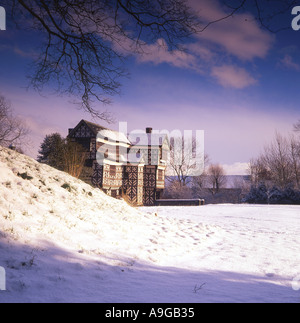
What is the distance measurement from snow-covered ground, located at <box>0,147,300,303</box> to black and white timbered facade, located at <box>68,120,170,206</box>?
1893 centimetres

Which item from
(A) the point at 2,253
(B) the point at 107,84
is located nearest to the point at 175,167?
(B) the point at 107,84

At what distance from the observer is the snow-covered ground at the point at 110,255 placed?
298cm

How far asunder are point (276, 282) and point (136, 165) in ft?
86.8

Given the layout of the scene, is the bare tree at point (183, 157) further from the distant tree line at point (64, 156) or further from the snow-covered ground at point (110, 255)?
the snow-covered ground at point (110, 255)

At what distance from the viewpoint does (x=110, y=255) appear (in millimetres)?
4262

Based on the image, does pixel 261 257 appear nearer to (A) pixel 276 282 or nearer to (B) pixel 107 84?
(A) pixel 276 282

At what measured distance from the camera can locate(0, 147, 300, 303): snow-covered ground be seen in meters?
2.98

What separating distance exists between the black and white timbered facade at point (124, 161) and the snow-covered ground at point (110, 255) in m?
18.9

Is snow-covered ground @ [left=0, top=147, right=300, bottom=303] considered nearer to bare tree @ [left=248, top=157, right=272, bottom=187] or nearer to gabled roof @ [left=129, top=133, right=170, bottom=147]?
gabled roof @ [left=129, top=133, right=170, bottom=147]

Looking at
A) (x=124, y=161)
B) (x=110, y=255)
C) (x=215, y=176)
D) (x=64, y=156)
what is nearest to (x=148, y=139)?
(x=124, y=161)

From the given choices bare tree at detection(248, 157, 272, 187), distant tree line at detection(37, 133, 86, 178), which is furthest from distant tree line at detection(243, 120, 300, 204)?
distant tree line at detection(37, 133, 86, 178)

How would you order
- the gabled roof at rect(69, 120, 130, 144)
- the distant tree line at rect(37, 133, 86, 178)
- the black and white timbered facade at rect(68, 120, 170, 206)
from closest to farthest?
the distant tree line at rect(37, 133, 86, 178), the black and white timbered facade at rect(68, 120, 170, 206), the gabled roof at rect(69, 120, 130, 144)

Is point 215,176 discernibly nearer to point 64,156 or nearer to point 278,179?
point 278,179

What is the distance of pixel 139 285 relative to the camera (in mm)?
3250
